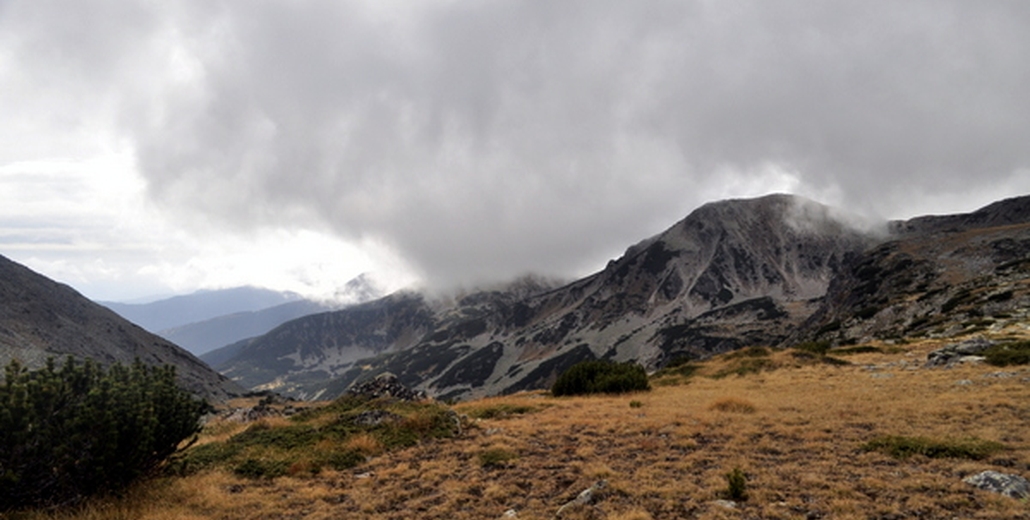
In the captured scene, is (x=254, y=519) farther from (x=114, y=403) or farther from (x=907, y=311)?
(x=907, y=311)

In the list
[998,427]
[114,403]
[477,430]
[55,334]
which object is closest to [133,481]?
[114,403]

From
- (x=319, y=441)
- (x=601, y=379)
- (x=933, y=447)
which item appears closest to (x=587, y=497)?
(x=933, y=447)

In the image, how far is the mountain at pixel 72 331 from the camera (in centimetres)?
12912

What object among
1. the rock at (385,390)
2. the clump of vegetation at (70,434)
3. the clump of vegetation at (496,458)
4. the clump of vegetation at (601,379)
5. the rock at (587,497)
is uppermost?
the clump of vegetation at (70,434)

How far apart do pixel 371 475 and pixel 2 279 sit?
215 metres

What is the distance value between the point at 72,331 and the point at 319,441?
188454mm

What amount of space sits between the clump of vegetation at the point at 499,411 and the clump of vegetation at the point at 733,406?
915 centimetres

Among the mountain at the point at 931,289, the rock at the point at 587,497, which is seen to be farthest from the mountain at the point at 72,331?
the mountain at the point at 931,289

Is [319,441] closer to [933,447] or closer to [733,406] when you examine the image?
[733,406]

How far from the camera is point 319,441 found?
1753 centimetres

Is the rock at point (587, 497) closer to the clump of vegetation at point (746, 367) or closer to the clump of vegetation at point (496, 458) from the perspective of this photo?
the clump of vegetation at point (496, 458)

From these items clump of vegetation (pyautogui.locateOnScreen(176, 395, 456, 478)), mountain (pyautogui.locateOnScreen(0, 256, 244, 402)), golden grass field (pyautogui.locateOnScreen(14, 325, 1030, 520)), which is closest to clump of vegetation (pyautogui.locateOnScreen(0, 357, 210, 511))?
golden grass field (pyautogui.locateOnScreen(14, 325, 1030, 520))

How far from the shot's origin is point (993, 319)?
4569 cm

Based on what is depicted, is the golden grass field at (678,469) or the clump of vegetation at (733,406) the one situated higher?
the golden grass field at (678,469)
